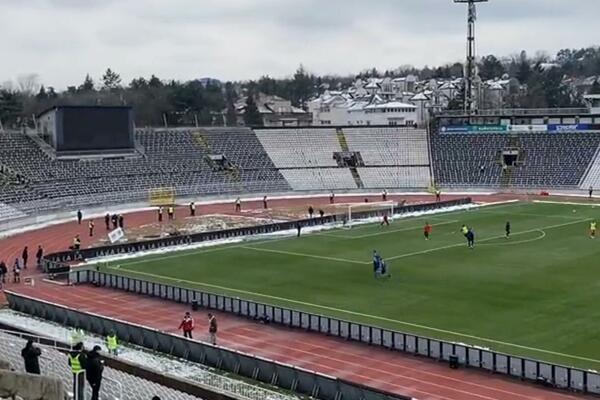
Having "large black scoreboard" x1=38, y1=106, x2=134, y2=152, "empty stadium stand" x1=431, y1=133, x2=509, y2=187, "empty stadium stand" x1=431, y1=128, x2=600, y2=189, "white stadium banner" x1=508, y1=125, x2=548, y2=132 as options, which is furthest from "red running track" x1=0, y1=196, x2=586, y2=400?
"white stadium banner" x1=508, y1=125, x2=548, y2=132

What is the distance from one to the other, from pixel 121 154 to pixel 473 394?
186ft

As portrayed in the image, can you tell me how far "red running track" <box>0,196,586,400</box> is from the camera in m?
22.7

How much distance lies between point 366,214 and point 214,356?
117 ft

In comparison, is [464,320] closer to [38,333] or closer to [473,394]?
[473,394]

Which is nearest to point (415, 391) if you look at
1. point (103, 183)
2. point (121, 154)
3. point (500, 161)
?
point (103, 183)

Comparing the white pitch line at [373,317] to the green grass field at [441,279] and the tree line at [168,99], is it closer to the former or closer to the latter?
the green grass field at [441,279]

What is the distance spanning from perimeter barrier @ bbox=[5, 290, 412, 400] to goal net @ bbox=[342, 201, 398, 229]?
88.9 feet

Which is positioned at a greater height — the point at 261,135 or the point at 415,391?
the point at 261,135

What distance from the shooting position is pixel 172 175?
75812mm

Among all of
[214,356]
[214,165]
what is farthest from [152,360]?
[214,165]

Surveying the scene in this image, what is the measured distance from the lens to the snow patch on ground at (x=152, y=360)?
2238 centimetres

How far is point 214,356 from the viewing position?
82.9 ft

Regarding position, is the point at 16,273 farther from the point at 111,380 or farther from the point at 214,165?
the point at 214,165

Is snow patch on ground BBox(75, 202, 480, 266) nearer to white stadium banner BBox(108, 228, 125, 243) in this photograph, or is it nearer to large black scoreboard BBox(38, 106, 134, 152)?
white stadium banner BBox(108, 228, 125, 243)
